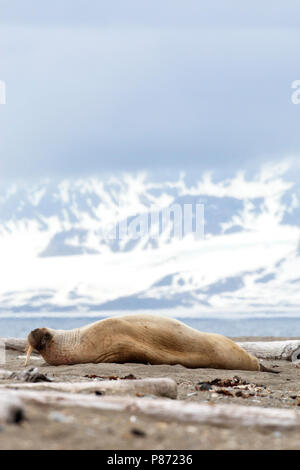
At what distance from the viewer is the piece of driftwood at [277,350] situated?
14.8 m

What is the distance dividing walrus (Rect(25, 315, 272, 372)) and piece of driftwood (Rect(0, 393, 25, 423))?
22.9ft

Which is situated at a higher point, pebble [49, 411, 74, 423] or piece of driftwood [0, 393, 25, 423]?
piece of driftwood [0, 393, 25, 423]

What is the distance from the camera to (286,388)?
8.97 meters

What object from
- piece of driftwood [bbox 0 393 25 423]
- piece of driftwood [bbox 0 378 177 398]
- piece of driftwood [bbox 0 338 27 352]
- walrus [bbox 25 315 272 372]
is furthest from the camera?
piece of driftwood [bbox 0 338 27 352]

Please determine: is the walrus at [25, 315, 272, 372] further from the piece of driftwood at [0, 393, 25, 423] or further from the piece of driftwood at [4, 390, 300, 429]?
the piece of driftwood at [0, 393, 25, 423]

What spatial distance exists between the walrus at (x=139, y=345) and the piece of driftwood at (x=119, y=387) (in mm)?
4662

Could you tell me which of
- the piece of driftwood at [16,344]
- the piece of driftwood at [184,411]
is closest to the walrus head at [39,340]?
the piece of driftwood at [16,344]

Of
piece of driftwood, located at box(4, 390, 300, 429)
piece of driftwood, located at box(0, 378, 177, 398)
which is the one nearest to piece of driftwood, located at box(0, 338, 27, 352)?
piece of driftwood, located at box(0, 378, 177, 398)

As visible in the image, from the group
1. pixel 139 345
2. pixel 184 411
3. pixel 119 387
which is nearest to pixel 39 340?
pixel 139 345

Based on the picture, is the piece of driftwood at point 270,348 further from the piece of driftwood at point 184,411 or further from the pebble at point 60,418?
the pebble at point 60,418

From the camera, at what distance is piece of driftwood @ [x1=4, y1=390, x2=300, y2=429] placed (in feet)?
12.9
